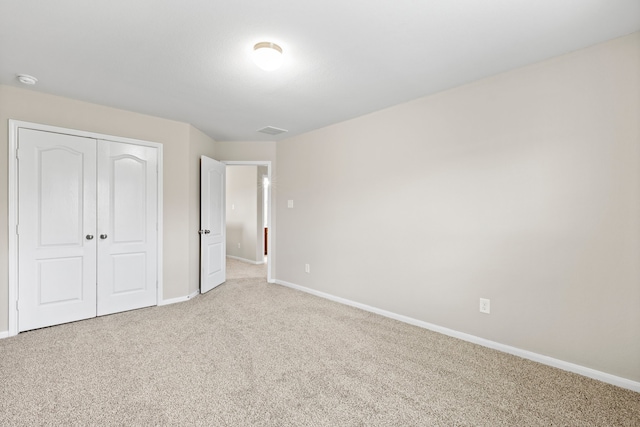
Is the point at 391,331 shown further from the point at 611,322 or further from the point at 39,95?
the point at 39,95

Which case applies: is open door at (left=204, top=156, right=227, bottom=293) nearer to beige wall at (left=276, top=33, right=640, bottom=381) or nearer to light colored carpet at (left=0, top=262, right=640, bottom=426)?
light colored carpet at (left=0, top=262, right=640, bottom=426)

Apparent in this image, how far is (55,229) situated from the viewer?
9.89 feet

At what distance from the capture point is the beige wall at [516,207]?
2023 millimetres

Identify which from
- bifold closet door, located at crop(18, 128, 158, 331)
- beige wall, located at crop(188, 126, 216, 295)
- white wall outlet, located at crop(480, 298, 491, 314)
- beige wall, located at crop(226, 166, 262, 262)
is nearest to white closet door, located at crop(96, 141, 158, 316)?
bifold closet door, located at crop(18, 128, 158, 331)

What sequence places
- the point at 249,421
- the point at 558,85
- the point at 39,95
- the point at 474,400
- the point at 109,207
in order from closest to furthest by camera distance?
the point at 249,421 → the point at 474,400 → the point at 558,85 → the point at 39,95 → the point at 109,207

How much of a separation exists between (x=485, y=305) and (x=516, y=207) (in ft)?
2.96

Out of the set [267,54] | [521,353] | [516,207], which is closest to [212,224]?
[267,54]

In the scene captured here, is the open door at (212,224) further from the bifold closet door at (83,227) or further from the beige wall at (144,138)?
the bifold closet door at (83,227)

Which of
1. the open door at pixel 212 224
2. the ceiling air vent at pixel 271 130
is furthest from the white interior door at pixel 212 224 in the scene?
the ceiling air vent at pixel 271 130

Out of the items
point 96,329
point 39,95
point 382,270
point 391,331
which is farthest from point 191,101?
point 391,331

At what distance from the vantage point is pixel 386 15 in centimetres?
176

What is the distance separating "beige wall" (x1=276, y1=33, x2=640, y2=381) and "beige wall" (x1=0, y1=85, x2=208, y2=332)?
2160mm

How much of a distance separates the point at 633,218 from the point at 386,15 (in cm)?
210

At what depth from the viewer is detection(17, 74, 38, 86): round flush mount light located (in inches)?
99.7
